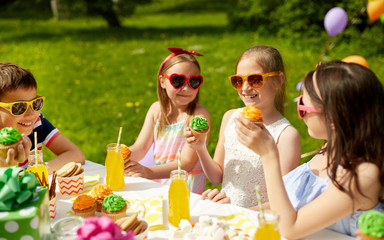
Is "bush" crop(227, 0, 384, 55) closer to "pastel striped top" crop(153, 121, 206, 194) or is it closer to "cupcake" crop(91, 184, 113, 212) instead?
"pastel striped top" crop(153, 121, 206, 194)

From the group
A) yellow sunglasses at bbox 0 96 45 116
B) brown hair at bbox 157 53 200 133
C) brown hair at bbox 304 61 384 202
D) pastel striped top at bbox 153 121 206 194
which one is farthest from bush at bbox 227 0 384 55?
yellow sunglasses at bbox 0 96 45 116

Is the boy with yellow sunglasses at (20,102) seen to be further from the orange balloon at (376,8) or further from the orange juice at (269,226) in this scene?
the orange balloon at (376,8)

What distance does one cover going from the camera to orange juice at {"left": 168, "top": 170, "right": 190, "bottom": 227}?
1.76 metres

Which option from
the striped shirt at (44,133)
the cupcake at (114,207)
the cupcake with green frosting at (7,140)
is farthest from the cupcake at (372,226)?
the striped shirt at (44,133)

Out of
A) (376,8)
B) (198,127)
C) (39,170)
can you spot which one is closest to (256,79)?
(198,127)

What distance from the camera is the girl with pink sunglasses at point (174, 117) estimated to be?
2871 mm

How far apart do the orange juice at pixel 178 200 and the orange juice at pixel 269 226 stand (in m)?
0.43

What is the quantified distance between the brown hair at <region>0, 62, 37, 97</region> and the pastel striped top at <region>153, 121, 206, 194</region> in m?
1.08

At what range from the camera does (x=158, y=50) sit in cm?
998

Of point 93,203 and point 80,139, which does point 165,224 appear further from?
point 80,139

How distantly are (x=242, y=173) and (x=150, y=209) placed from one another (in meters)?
0.86

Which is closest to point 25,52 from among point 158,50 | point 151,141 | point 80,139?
point 158,50

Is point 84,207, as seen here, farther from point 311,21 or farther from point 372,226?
point 311,21

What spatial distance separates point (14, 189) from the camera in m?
1.34
